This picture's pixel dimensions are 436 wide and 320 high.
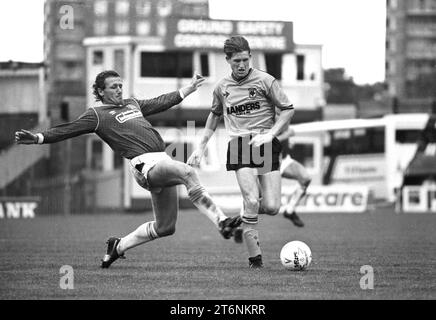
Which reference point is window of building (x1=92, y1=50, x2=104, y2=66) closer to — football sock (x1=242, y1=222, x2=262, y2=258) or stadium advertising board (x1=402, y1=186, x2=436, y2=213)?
stadium advertising board (x1=402, y1=186, x2=436, y2=213)

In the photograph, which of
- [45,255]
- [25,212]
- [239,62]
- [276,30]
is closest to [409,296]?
[239,62]

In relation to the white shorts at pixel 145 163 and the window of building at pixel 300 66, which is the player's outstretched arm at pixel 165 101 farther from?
the window of building at pixel 300 66

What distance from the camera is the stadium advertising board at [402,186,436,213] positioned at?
36969 millimetres

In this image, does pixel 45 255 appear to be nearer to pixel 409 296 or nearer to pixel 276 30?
pixel 409 296

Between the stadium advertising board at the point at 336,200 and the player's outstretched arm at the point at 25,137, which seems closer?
the player's outstretched arm at the point at 25,137

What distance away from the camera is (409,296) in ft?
27.8

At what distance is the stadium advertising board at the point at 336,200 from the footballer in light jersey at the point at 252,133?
77.4 feet

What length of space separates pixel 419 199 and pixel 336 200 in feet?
11.4

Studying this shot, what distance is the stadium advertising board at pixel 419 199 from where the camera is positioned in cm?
3697

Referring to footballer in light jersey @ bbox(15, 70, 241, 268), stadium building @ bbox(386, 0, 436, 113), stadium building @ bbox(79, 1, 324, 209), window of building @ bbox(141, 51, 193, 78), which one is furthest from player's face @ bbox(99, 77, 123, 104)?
stadium building @ bbox(386, 0, 436, 113)

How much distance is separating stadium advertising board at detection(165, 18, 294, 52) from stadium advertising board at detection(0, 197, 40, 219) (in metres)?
9.08

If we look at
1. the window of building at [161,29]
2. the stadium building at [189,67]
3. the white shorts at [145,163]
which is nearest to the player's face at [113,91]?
the white shorts at [145,163]


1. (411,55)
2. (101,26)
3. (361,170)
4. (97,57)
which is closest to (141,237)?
(101,26)

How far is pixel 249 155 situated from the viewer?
439 inches
